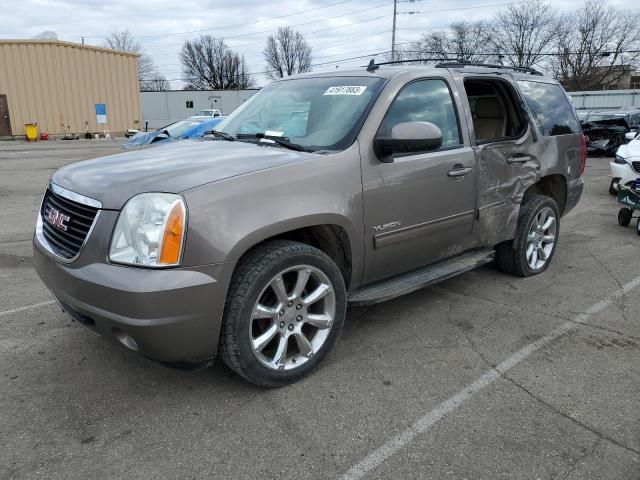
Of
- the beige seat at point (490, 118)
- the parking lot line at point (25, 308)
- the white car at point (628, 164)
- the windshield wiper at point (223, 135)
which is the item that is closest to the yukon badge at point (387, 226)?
the windshield wiper at point (223, 135)

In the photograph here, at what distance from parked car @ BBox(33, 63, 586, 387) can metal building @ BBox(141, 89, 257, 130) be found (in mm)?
49801

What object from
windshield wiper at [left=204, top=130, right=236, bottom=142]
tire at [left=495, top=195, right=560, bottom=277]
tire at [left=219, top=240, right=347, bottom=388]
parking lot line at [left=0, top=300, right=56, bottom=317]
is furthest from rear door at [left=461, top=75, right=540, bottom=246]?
parking lot line at [left=0, top=300, right=56, bottom=317]

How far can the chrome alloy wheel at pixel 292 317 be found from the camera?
2.95 meters

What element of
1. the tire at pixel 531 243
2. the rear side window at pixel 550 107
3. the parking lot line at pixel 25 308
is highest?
the rear side window at pixel 550 107

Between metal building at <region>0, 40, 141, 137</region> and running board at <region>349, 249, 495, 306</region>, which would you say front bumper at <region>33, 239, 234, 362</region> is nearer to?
running board at <region>349, 249, 495, 306</region>

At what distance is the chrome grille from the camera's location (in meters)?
2.80

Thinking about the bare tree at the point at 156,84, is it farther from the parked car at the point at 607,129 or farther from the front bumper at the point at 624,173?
the front bumper at the point at 624,173

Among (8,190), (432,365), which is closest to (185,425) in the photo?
(432,365)

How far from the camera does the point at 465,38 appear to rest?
2761 inches

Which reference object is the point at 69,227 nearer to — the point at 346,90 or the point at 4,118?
the point at 346,90

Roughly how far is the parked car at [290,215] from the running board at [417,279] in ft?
0.05

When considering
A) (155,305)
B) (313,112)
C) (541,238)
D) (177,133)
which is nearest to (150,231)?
(155,305)

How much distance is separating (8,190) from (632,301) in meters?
11.4

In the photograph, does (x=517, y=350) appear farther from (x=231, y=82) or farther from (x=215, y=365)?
(x=231, y=82)
